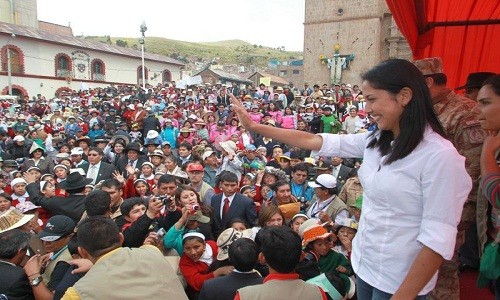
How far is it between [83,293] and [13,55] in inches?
1271

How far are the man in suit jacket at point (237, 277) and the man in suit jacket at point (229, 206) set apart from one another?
1.63 metres

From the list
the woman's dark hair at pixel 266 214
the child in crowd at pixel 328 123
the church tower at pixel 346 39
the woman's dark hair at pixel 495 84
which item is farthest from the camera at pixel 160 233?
the church tower at pixel 346 39

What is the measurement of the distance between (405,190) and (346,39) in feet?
78.5

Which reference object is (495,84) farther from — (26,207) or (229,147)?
(229,147)

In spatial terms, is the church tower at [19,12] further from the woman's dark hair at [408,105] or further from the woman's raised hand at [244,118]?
the woman's dark hair at [408,105]

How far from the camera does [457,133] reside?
2316 mm

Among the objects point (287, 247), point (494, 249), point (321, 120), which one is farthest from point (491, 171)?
point (321, 120)

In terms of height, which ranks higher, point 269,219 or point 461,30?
point 461,30

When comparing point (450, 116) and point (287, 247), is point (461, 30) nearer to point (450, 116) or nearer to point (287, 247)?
point (450, 116)

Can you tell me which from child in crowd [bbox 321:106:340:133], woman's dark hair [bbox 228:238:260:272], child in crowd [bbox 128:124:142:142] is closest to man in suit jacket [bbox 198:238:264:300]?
woman's dark hair [bbox 228:238:260:272]

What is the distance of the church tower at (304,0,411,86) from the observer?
74.3 ft

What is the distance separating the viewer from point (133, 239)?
334cm

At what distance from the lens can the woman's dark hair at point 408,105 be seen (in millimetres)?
1456

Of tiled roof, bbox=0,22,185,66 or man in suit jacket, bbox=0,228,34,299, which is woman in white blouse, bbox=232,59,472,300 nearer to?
man in suit jacket, bbox=0,228,34,299
